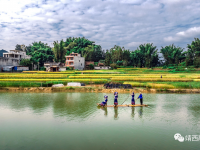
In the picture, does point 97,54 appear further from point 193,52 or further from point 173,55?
point 193,52

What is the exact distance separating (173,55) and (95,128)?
74.7m

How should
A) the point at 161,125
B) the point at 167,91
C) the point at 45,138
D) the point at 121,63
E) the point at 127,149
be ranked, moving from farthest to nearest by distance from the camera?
1. the point at 121,63
2. the point at 167,91
3. the point at 161,125
4. the point at 45,138
5. the point at 127,149

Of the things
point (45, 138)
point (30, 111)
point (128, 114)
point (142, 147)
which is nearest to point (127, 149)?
point (142, 147)

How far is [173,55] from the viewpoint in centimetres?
7700

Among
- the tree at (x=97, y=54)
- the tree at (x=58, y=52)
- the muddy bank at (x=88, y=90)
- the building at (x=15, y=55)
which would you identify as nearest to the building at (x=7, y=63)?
the building at (x=15, y=55)

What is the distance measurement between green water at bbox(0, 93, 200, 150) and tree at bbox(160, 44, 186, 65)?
6650cm

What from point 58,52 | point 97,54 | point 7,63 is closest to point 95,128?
point 7,63

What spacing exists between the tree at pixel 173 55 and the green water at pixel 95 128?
66497 mm

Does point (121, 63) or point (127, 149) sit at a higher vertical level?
point (121, 63)

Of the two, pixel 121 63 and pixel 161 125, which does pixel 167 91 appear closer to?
pixel 161 125

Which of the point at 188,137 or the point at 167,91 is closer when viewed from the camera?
the point at 188,137

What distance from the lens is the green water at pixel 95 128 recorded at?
29.7 feet

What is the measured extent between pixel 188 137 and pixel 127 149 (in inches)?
159

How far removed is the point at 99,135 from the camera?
10148 mm
